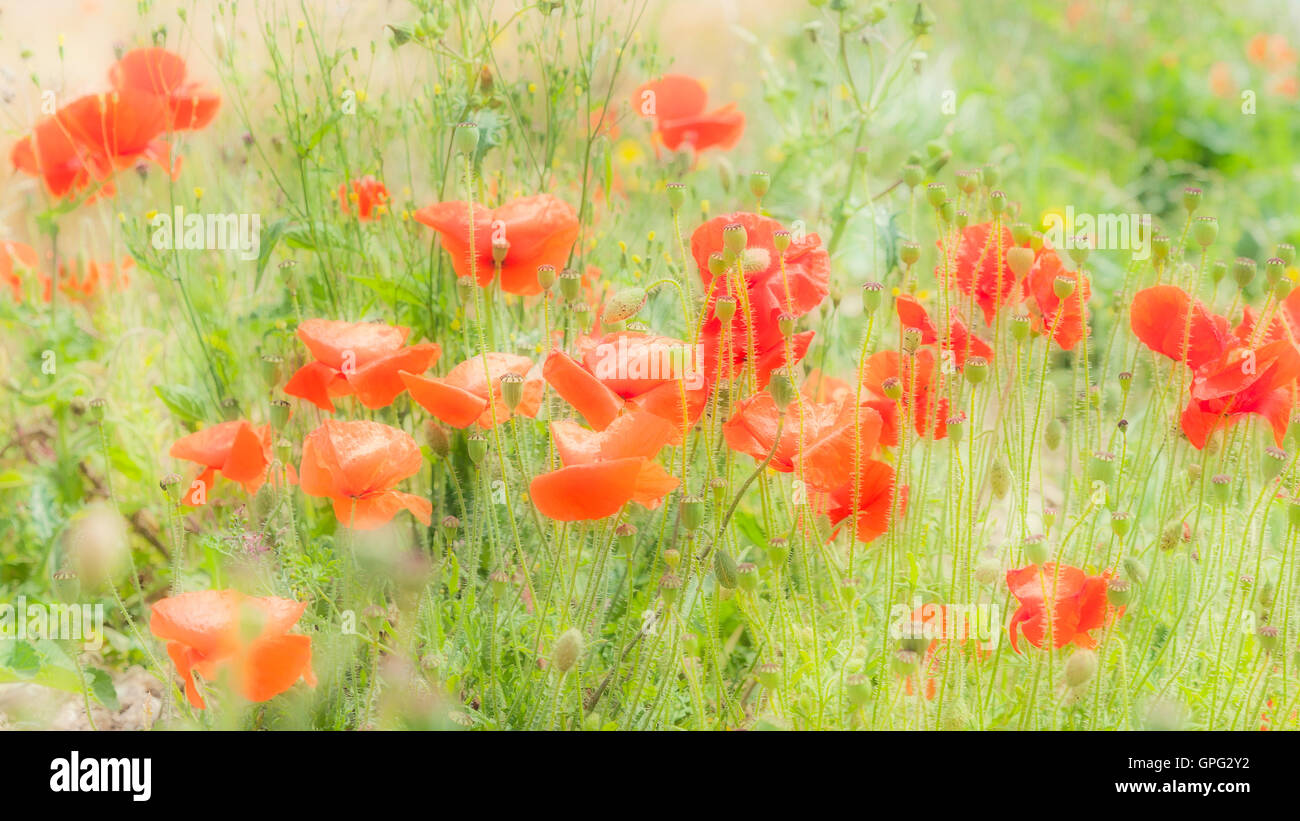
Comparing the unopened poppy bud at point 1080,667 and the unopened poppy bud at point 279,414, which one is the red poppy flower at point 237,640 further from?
the unopened poppy bud at point 1080,667

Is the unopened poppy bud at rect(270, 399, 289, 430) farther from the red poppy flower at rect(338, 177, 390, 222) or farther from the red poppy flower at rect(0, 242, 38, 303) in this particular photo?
the red poppy flower at rect(0, 242, 38, 303)

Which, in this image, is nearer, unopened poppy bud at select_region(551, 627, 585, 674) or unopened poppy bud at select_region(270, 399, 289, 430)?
unopened poppy bud at select_region(551, 627, 585, 674)

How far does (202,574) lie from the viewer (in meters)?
1.36

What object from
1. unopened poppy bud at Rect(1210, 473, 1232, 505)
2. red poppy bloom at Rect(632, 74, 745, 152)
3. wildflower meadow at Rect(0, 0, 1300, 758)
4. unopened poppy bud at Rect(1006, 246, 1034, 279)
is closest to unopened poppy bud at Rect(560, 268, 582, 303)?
wildflower meadow at Rect(0, 0, 1300, 758)

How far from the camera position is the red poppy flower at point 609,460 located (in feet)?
2.87

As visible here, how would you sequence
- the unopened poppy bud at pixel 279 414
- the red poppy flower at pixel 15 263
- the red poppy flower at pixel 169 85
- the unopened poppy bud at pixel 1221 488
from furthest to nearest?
the red poppy flower at pixel 15 263 < the red poppy flower at pixel 169 85 < the unopened poppy bud at pixel 279 414 < the unopened poppy bud at pixel 1221 488

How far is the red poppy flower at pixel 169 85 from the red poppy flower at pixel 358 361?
395mm

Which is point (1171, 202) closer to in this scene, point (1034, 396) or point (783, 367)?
point (1034, 396)

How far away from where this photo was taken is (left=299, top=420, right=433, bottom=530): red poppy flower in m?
1.02

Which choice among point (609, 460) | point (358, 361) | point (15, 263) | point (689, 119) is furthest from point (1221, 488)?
point (15, 263)

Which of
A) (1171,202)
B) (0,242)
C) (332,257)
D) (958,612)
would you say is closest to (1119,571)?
(958,612)

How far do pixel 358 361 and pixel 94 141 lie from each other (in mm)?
604

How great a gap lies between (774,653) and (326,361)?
471 millimetres

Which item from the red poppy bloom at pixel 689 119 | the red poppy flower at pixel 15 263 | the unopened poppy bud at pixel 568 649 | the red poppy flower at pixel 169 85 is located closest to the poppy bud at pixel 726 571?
the unopened poppy bud at pixel 568 649
